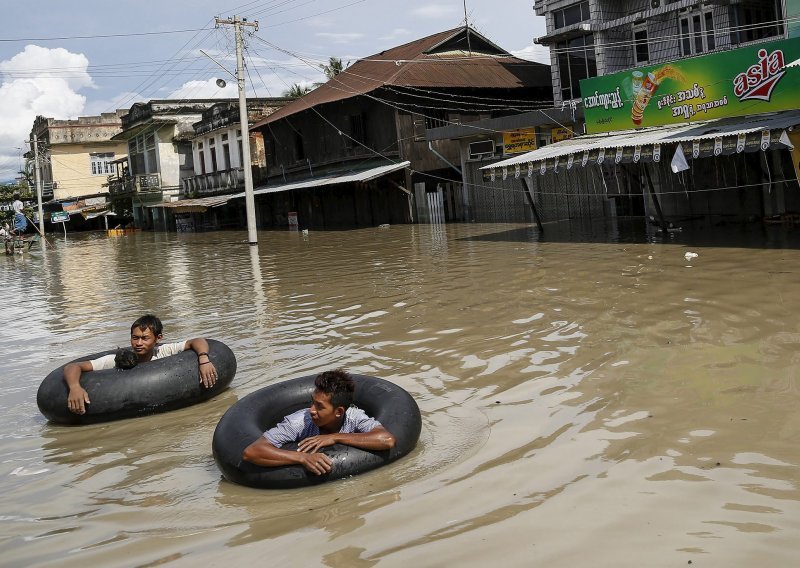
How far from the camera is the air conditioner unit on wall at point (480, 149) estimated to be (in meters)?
30.0

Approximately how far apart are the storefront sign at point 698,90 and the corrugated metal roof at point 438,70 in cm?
1231

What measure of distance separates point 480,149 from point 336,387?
85.3 ft

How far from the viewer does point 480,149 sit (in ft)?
99.9

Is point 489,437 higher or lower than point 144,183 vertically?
lower

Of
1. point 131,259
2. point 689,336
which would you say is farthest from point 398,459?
point 131,259

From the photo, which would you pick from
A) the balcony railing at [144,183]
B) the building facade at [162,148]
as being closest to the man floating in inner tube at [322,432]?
the building facade at [162,148]

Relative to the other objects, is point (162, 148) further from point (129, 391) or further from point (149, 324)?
point (129, 391)

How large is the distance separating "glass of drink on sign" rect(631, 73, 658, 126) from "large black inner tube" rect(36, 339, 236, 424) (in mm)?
15614

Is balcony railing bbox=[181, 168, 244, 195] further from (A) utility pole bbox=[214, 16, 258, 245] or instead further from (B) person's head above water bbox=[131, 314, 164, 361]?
(B) person's head above water bbox=[131, 314, 164, 361]

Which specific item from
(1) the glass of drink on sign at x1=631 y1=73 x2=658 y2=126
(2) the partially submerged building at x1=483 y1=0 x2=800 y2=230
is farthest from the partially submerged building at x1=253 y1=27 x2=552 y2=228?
(1) the glass of drink on sign at x1=631 y1=73 x2=658 y2=126

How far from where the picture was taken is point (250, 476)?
5.23m

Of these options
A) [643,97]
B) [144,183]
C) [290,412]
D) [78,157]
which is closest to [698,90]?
[643,97]

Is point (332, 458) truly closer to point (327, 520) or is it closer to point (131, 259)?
point (327, 520)

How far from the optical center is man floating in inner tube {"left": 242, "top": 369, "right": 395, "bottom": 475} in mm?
5164
